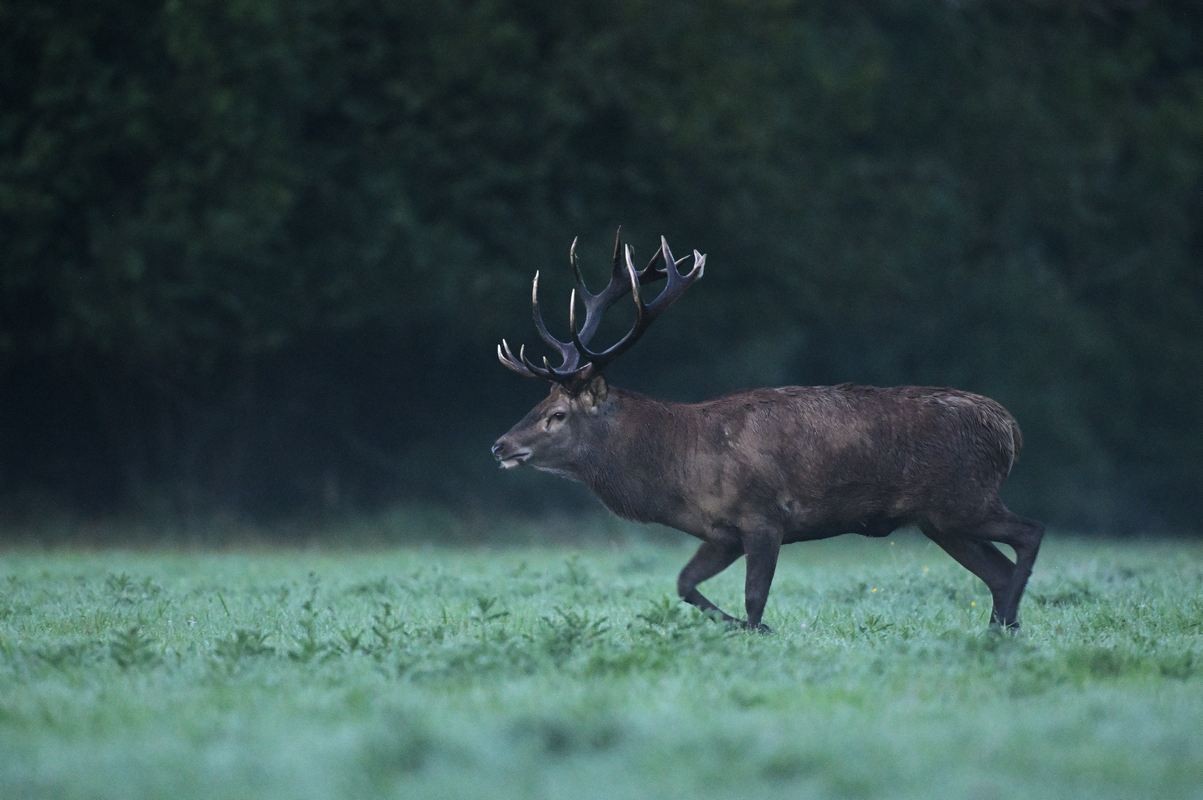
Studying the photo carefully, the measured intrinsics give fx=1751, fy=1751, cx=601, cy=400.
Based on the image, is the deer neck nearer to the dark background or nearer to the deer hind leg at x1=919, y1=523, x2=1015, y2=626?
the deer hind leg at x1=919, y1=523, x2=1015, y2=626

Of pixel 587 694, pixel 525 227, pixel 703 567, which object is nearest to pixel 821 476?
pixel 703 567

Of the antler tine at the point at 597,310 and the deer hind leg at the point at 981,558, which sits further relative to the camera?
the antler tine at the point at 597,310

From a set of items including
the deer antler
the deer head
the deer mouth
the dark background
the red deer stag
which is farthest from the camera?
the dark background

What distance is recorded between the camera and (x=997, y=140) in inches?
1096

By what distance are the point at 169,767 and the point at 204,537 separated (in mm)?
13221

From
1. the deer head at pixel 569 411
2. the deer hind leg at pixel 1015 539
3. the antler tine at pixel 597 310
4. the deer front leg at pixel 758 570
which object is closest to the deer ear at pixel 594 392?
the deer head at pixel 569 411

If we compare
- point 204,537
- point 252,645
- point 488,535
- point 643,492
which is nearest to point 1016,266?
point 488,535

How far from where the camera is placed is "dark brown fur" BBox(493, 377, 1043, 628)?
990cm

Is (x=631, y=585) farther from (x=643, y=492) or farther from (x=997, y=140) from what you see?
(x=997, y=140)

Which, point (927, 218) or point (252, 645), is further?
point (927, 218)

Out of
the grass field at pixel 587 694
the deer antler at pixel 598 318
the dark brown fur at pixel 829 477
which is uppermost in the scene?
the deer antler at pixel 598 318

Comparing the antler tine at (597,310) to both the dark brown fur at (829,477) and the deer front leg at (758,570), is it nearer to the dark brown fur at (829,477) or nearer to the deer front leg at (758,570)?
the dark brown fur at (829,477)

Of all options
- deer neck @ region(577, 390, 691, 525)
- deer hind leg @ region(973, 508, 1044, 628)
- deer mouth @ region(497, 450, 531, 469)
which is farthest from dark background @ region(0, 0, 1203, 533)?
deer hind leg @ region(973, 508, 1044, 628)

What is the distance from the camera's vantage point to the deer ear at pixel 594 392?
1080cm
